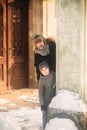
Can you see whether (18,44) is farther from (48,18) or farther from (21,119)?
(21,119)

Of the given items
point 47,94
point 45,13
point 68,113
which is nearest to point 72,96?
point 68,113

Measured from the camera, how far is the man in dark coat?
20.8 feet

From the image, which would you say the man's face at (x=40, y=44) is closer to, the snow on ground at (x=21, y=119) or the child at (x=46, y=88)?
the child at (x=46, y=88)

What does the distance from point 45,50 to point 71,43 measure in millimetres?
710

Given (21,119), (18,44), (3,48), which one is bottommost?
(21,119)

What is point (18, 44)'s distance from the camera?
12312 mm

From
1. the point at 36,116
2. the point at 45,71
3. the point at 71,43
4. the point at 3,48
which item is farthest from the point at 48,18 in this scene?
the point at 71,43

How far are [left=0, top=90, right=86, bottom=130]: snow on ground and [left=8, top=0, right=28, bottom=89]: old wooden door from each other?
1.31 meters

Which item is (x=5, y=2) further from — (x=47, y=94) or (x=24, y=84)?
(x=47, y=94)

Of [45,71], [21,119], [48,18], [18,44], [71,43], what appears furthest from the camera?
[18,44]

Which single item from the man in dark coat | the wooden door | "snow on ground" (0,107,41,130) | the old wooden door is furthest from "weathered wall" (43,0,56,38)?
the man in dark coat

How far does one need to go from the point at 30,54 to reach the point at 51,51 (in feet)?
19.2

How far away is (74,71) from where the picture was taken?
5793 millimetres

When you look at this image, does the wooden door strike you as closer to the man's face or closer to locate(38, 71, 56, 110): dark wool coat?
locate(38, 71, 56, 110): dark wool coat
